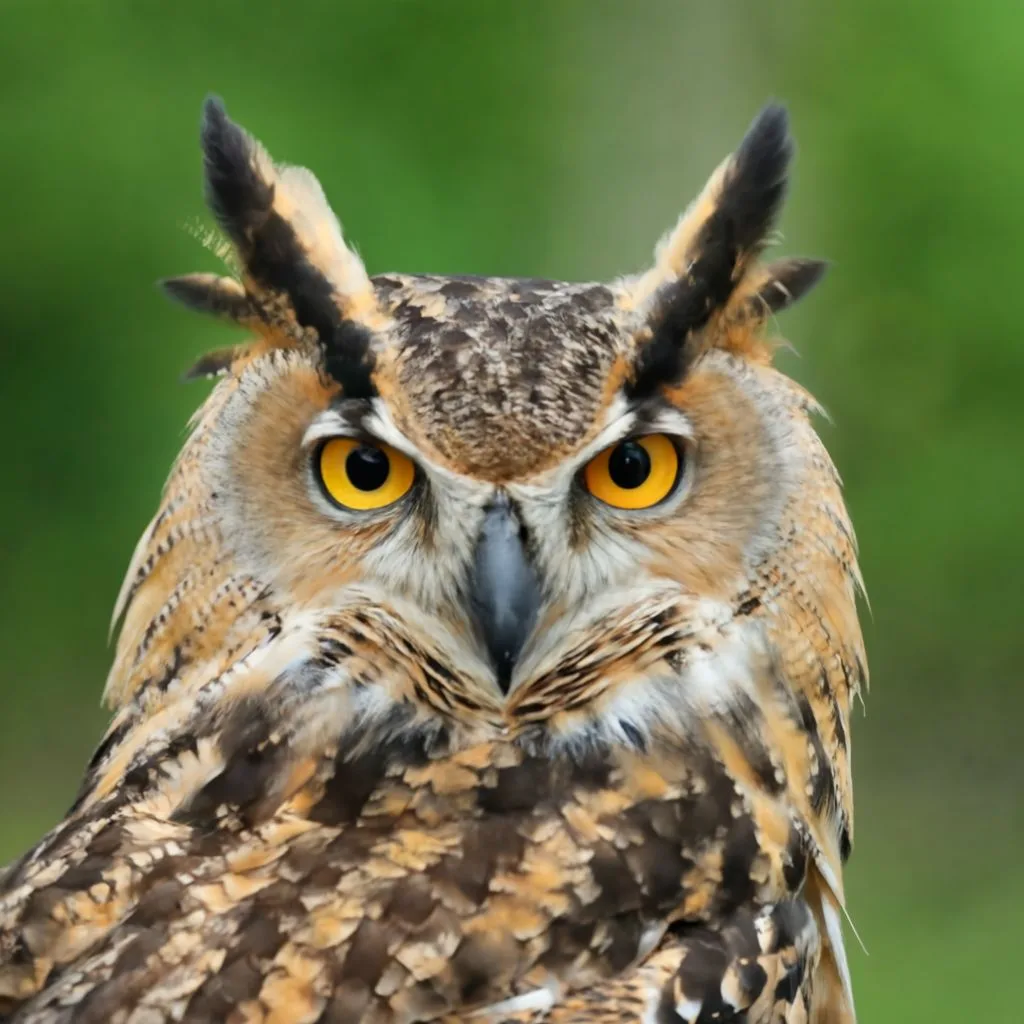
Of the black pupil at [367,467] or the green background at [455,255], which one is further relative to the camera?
the green background at [455,255]

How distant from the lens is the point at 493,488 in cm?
121

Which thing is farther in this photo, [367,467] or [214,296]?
[214,296]

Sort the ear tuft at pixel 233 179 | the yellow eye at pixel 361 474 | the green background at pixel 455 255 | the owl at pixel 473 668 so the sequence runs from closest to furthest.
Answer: the owl at pixel 473 668 → the yellow eye at pixel 361 474 → the ear tuft at pixel 233 179 → the green background at pixel 455 255

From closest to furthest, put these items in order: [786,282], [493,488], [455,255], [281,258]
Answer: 1. [493,488]
2. [281,258]
3. [786,282]
4. [455,255]

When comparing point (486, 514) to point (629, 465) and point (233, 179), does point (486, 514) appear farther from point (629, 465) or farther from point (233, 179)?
point (233, 179)

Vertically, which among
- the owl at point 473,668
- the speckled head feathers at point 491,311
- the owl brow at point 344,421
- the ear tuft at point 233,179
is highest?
the ear tuft at point 233,179

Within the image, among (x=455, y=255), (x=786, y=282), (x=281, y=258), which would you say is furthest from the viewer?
(x=455, y=255)

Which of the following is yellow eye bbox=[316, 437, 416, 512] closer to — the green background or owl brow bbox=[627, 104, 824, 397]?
owl brow bbox=[627, 104, 824, 397]

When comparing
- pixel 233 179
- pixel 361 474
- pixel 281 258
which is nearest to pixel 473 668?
pixel 361 474

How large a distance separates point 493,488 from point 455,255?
4292 mm

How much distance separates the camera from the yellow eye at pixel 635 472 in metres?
1.27

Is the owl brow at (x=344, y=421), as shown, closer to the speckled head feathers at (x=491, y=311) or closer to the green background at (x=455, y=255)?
the speckled head feathers at (x=491, y=311)

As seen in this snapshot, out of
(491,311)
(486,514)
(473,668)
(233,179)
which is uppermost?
(233,179)

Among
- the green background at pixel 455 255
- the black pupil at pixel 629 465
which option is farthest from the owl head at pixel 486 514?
the green background at pixel 455 255
